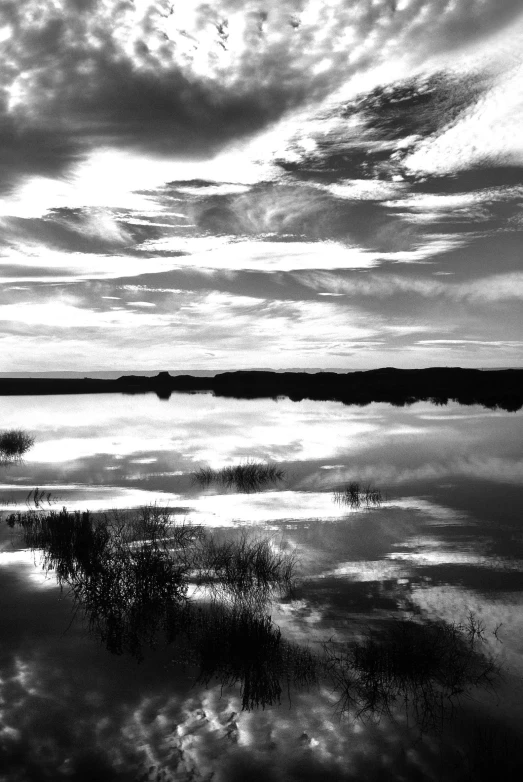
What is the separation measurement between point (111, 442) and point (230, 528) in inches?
1044

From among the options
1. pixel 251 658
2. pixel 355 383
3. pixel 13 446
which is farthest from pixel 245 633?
pixel 355 383

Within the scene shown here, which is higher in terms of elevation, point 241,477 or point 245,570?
point 241,477

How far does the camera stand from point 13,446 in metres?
36.7

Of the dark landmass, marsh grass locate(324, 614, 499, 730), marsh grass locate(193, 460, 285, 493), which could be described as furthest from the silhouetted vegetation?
the dark landmass

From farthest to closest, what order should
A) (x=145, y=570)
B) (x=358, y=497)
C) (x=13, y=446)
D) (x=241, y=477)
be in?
1. (x=13, y=446)
2. (x=241, y=477)
3. (x=358, y=497)
4. (x=145, y=570)

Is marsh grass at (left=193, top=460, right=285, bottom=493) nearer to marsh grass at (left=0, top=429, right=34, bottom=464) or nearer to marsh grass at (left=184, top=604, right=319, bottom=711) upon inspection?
marsh grass at (left=0, top=429, right=34, bottom=464)

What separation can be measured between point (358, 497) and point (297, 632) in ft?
40.1

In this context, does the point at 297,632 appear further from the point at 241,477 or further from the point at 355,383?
the point at 355,383

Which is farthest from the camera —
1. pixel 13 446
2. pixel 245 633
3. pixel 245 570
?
pixel 13 446

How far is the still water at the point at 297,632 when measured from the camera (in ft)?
24.5

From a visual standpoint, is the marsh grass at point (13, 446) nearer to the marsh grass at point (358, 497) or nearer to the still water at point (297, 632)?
the still water at point (297, 632)

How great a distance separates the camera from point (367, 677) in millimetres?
9227

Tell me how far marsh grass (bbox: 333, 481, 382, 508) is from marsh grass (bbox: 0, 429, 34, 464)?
61.9 feet

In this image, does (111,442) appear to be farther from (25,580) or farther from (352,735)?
(352,735)
